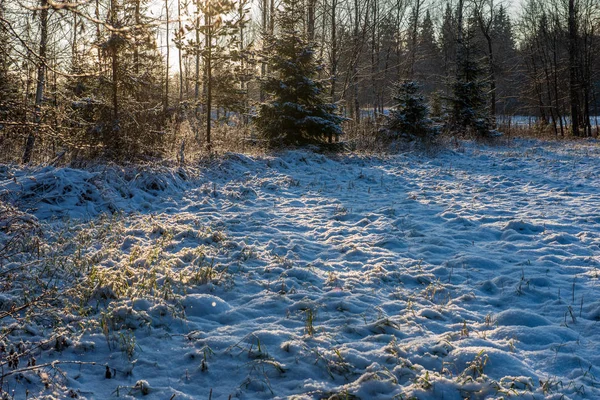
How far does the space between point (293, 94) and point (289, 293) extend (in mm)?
9667

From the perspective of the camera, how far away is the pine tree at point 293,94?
40.8 feet

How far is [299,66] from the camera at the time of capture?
40.7 feet

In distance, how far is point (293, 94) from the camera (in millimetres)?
12656

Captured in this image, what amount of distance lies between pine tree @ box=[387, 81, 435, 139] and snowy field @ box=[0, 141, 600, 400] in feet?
27.1

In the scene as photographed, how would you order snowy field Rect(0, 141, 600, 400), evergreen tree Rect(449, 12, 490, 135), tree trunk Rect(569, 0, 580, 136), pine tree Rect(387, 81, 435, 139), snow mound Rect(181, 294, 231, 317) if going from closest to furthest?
snowy field Rect(0, 141, 600, 400), snow mound Rect(181, 294, 231, 317), pine tree Rect(387, 81, 435, 139), evergreen tree Rect(449, 12, 490, 135), tree trunk Rect(569, 0, 580, 136)

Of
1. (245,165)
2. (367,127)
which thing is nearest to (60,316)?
(245,165)

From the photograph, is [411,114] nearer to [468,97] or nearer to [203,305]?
[468,97]

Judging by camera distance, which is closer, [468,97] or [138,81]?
[138,81]

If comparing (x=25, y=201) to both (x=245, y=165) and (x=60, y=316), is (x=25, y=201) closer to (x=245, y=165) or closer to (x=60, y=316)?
(x=60, y=316)

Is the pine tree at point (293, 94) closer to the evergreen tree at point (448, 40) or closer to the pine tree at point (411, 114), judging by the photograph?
the pine tree at point (411, 114)

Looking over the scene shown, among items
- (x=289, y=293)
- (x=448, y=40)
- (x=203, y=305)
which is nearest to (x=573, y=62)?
(x=448, y=40)

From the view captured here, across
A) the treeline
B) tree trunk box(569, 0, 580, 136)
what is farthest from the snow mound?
tree trunk box(569, 0, 580, 136)

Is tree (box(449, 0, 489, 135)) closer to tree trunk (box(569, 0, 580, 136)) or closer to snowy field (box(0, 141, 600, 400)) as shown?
tree trunk (box(569, 0, 580, 136))

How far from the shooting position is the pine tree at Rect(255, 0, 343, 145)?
40.8 ft
